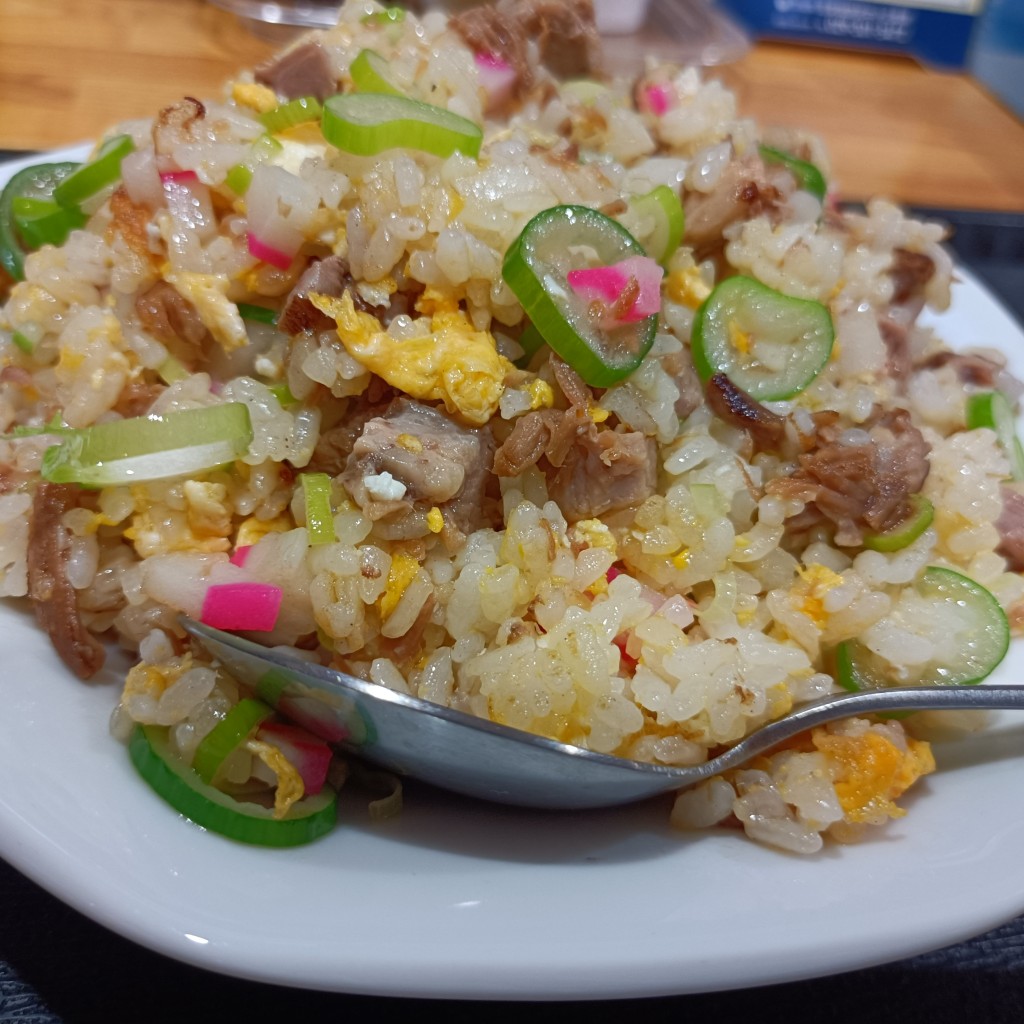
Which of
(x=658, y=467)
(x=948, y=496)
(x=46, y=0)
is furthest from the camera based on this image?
(x=46, y=0)

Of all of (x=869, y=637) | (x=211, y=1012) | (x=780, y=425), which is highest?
(x=780, y=425)

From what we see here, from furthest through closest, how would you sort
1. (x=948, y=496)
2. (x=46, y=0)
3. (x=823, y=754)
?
(x=46, y=0)
(x=948, y=496)
(x=823, y=754)

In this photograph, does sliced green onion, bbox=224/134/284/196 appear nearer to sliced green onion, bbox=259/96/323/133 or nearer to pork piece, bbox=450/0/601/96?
sliced green onion, bbox=259/96/323/133

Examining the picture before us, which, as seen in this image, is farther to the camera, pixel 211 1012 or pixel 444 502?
pixel 444 502

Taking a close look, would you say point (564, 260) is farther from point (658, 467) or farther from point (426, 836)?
point (426, 836)

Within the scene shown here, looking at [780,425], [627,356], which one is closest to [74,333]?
[627,356]

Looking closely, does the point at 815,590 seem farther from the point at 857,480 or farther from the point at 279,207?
the point at 279,207
